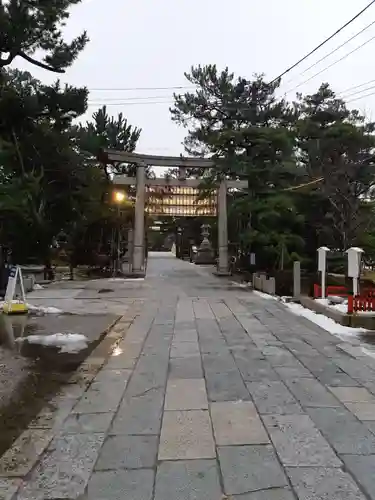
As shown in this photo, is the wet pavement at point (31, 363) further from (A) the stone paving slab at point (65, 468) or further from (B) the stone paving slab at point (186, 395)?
(B) the stone paving slab at point (186, 395)

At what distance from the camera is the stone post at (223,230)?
25.1 meters

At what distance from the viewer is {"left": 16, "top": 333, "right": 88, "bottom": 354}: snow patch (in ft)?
23.0

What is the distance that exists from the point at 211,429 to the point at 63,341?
4.14m

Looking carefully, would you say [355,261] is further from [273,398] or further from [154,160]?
[154,160]

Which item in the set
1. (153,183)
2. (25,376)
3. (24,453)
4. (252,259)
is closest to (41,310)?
(25,376)

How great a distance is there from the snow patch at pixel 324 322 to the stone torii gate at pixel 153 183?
12.0 meters

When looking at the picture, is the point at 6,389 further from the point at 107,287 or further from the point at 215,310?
the point at 107,287

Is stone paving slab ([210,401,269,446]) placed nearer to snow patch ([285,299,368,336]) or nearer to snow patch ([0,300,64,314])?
snow patch ([285,299,368,336])

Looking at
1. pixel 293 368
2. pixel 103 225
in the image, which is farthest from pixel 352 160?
pixel 293 368

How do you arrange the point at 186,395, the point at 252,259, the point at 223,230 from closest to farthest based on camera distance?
the point at 186,395
the point at 252,259
the point at 223,230

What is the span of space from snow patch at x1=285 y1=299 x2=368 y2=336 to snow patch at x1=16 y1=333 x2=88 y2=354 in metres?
4.09

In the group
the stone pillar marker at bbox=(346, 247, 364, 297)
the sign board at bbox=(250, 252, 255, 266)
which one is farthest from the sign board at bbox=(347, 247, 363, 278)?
the sign board at bbox=(250, 252, 255, 266)

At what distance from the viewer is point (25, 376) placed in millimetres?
5488

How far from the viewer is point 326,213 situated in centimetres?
2103
